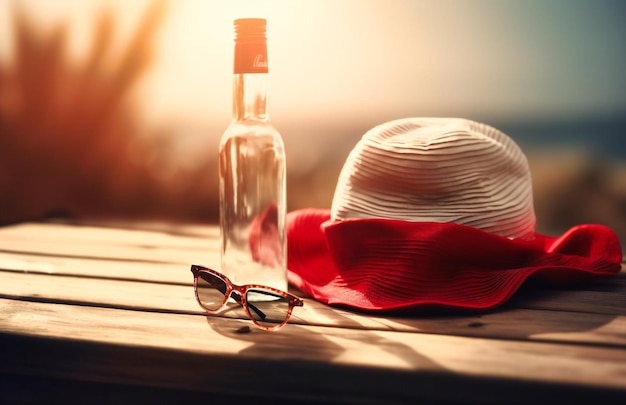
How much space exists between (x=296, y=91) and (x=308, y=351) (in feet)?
3.82

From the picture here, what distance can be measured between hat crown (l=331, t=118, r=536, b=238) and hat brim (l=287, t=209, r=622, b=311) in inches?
1.2

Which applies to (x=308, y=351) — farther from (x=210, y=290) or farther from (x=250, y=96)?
(x=250, y=96)

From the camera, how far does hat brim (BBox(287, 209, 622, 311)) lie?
0.87 m

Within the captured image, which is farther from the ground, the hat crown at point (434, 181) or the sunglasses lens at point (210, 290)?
the hat crown at point (434, 181)

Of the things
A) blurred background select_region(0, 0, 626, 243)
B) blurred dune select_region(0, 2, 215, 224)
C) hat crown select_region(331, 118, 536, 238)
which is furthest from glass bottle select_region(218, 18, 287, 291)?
blurred dune select_region(0, 2, 215, 224)

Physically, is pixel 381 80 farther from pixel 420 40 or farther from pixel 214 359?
pixel 214 359

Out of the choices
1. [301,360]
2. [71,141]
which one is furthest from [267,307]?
[71,141]

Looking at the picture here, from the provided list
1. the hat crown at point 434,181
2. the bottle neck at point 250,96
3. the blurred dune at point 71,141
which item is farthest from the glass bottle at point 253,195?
the blurred dune at point 71,141

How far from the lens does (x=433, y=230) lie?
2.90 feet

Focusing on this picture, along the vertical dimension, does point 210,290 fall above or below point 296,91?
below

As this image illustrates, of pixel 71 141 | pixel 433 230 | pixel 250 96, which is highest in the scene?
pixel 250 96

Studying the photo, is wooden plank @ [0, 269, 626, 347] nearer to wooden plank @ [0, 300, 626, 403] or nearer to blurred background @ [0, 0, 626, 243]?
wooden plank @ [0, 300, 626, 403]

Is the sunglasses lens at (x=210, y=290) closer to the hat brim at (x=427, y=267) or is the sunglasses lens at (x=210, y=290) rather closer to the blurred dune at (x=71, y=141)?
the hat brim at (x=427, y=267)

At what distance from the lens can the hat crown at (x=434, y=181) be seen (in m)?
0.92
